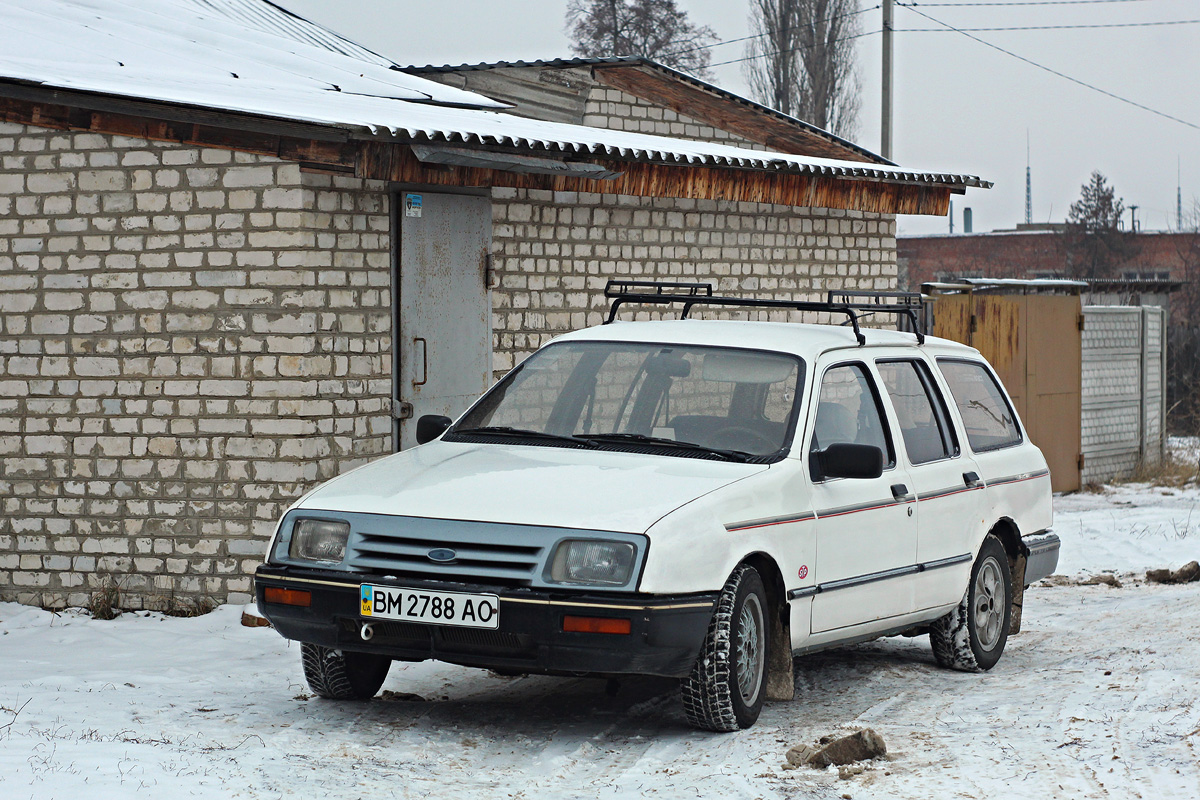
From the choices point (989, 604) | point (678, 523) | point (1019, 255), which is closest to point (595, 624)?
point (678, 523)

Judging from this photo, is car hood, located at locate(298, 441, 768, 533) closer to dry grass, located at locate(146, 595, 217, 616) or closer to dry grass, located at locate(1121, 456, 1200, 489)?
dry grass, located at locate(146, 595, 217, 616)

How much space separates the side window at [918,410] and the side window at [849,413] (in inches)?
6.7

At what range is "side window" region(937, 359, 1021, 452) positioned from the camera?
24.7 ft

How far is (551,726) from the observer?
5.84m

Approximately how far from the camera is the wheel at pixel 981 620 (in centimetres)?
722

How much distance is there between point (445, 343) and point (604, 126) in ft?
23.2

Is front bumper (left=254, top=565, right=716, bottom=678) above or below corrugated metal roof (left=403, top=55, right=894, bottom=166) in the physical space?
below

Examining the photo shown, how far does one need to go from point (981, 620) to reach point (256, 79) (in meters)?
6.15

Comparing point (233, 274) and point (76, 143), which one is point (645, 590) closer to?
point (233, 274)

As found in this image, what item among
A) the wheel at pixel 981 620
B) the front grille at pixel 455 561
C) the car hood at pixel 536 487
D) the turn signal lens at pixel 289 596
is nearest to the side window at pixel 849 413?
the car hood at pixel 536 487

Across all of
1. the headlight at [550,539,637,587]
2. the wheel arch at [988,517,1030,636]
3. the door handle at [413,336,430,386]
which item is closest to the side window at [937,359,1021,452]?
the wheel arch at [988,517,1030,636]

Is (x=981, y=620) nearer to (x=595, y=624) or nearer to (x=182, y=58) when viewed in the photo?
(x=595, y=624)

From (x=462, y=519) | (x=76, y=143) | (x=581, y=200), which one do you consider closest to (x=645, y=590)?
(x=462, y=519)

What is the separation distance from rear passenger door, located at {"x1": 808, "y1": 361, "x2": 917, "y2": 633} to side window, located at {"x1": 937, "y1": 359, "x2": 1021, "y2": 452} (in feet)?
3.17
